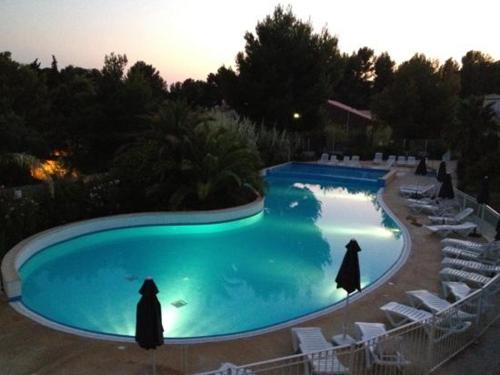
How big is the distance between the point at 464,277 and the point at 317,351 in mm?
5364

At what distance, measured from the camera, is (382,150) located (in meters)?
32.2

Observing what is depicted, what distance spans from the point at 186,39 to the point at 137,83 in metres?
10.3

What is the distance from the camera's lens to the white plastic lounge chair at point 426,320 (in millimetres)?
6055

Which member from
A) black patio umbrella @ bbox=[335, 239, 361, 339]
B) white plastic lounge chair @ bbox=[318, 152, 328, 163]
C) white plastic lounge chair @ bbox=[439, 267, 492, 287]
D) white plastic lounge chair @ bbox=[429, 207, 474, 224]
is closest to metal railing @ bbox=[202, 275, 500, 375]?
black patio umbrella @ bbox=[335, 239, 361, 339]

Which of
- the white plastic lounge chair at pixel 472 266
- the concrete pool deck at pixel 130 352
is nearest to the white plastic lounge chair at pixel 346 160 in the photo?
the white plastic lounge chair at pixel 472 266

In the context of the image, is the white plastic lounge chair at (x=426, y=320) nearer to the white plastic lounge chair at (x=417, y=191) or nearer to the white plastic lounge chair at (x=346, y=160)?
the white plastic lounge chair at (x=417, y=191)

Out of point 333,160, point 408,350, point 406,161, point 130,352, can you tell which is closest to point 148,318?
point 130,352

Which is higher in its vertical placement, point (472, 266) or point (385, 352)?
point (472, 266)

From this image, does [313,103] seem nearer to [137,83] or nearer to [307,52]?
[307,52]

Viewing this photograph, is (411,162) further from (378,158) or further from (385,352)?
(385,352)

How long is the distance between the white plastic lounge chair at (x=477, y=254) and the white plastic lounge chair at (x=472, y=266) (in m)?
0.42

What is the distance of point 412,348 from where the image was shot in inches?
241

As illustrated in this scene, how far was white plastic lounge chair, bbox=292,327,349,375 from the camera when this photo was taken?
5094mm

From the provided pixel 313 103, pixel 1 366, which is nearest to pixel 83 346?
pixel 1 366
